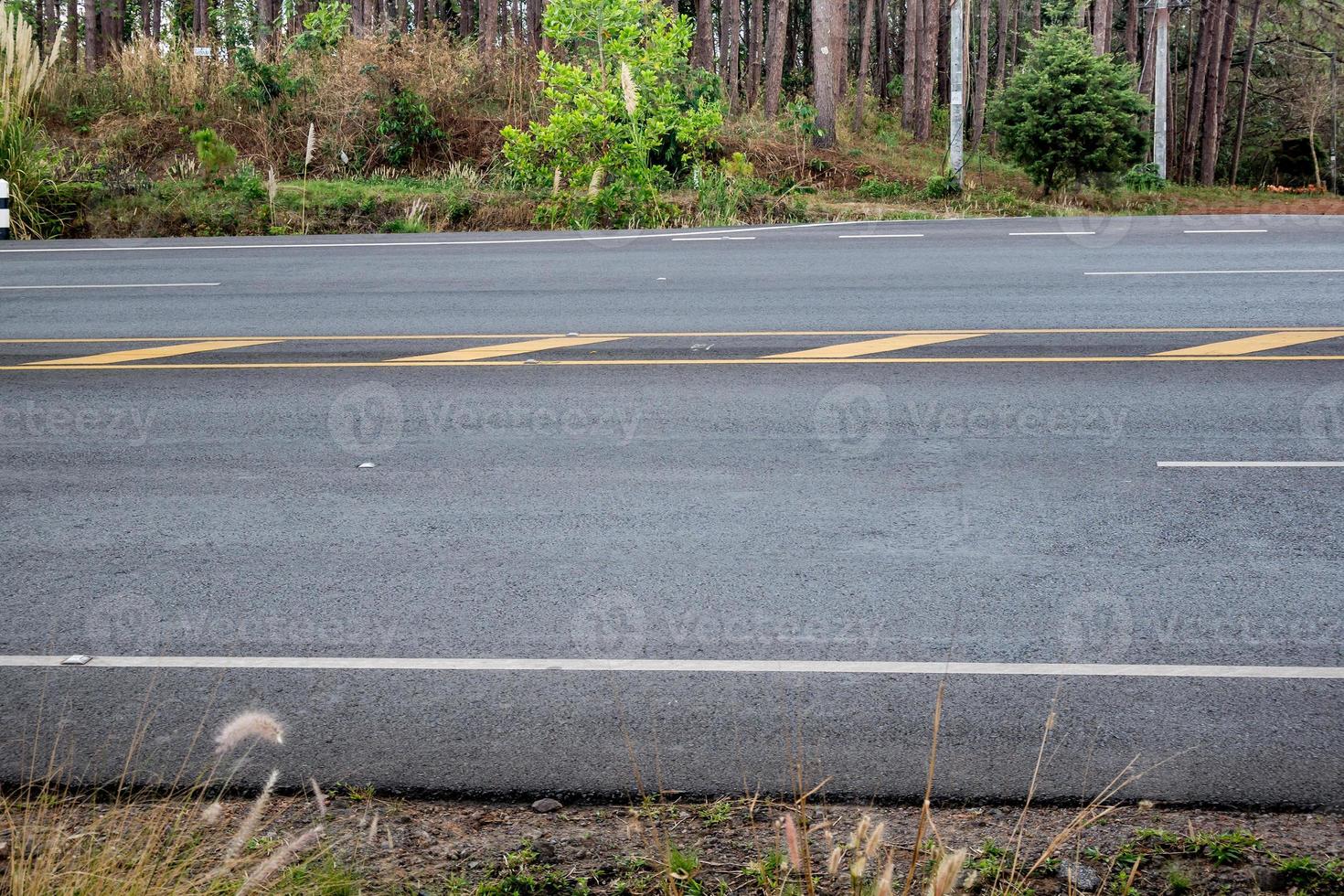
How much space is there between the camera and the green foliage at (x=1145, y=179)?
104ft

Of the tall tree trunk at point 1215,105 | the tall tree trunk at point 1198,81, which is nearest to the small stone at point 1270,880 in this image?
the tall tree trunk at point 1215,105

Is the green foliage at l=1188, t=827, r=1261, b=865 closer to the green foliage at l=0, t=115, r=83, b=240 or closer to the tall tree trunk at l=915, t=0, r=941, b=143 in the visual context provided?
the green foliage at l=0, t=115, r=83, b=240

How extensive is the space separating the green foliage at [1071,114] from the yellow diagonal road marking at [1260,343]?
19.7 meters

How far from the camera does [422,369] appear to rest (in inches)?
392

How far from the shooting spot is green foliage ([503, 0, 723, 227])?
21.8 meters

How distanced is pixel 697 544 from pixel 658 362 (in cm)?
432

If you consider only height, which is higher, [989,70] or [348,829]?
[989,70]

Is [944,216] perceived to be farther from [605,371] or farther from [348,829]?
[348,829]

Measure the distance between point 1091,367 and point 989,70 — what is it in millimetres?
67490

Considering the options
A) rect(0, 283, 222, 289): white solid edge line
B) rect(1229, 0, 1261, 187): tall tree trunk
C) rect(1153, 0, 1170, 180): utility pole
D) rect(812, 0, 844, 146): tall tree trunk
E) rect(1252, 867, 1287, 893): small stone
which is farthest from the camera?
rect(1229, 0, 1261, 187): tall tree trunk

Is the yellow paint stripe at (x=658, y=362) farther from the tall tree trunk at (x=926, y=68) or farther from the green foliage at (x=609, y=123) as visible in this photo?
the tall tree trunk at (x=926, y=68)

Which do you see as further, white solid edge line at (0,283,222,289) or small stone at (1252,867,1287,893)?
white solid edge line at (0,283,222,289)

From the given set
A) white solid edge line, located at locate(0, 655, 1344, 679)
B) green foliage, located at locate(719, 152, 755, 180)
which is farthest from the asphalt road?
green foliage, located at locate(719, 152, 755, 180)

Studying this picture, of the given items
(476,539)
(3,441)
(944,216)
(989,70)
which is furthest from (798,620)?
(989,70)
